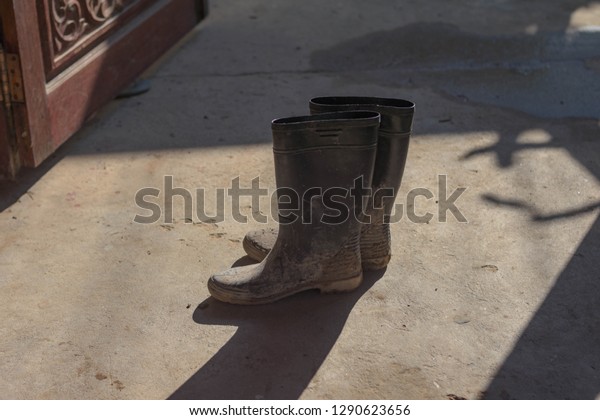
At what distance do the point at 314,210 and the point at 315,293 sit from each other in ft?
1.04

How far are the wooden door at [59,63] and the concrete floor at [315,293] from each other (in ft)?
0.44

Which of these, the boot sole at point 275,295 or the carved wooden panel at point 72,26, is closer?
the boot sole at point 275,295

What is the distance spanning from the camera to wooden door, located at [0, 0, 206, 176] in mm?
3238

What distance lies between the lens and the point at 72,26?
361 cm

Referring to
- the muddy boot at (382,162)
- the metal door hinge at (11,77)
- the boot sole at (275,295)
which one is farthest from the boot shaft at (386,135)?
the metal door hinge at (11,77)

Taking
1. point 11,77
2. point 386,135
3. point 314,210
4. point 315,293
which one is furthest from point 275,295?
point 11,77

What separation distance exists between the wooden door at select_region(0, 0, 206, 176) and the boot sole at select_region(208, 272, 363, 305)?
1.18 metres

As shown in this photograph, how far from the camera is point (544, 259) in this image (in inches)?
112

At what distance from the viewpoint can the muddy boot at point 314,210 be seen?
7.91 ft

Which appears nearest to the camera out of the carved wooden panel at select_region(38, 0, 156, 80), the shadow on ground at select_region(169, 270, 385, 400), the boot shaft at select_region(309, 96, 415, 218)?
the shadow on ground at select_region(169, 270, 385, 400)

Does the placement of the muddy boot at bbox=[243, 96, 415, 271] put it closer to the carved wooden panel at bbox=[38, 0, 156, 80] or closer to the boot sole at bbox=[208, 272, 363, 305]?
the boot sole at bbox=[208, 272, 363, 305]

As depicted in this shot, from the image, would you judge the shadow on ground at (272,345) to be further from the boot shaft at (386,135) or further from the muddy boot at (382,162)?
the boot shaft at (386,135)

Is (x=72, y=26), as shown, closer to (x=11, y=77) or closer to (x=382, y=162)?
(x=11, y=77)

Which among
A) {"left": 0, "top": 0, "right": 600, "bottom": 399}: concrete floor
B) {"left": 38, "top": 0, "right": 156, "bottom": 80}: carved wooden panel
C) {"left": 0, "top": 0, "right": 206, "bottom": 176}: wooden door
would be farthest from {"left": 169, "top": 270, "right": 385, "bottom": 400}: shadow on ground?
{"left": 38, "top": 0, "right": 156, "bottom": 80}: carved wooden panel
